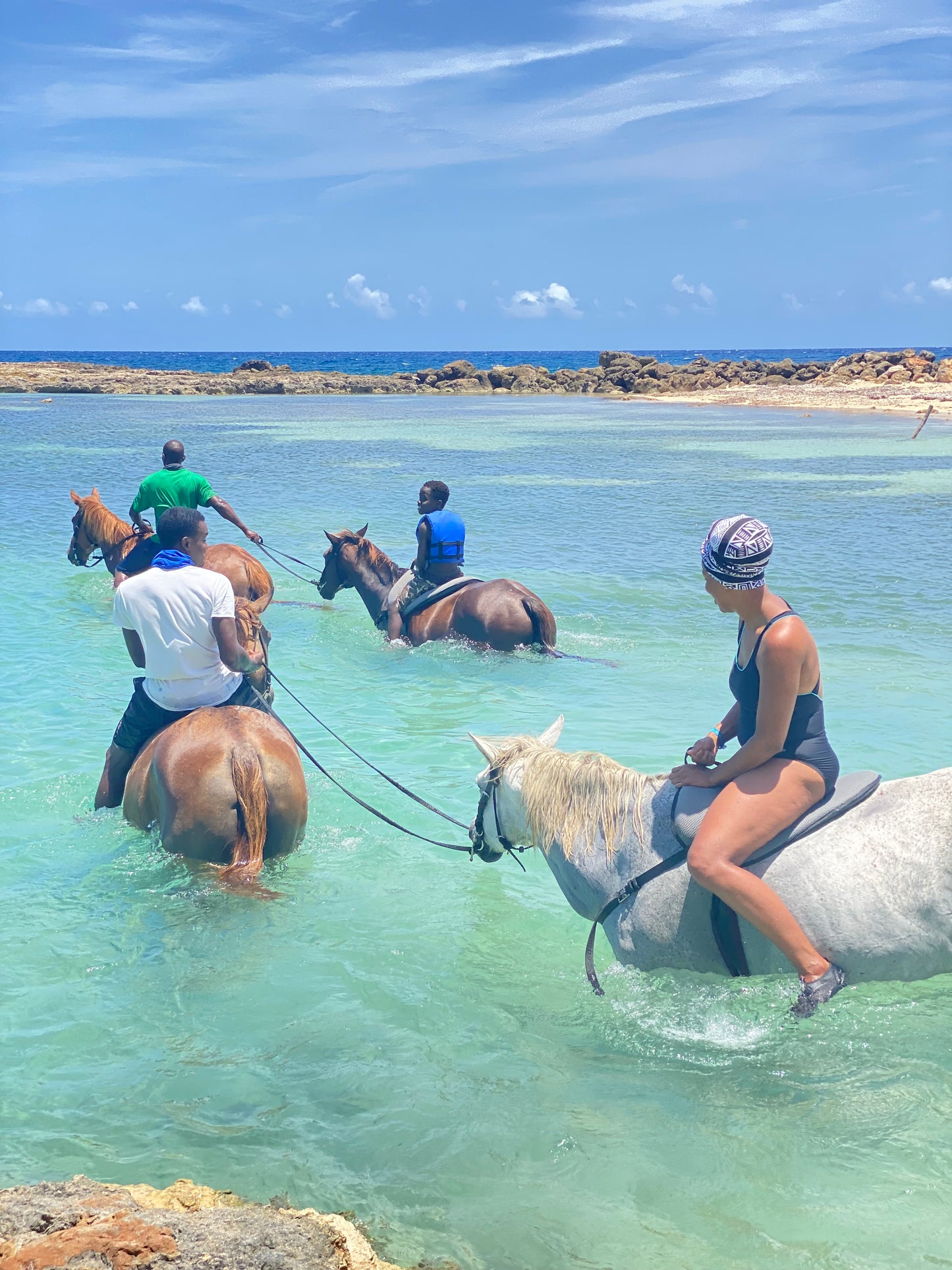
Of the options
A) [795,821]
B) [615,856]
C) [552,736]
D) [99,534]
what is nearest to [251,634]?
[552,736]

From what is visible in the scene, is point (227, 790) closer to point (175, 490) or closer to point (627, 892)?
point (627, 892)

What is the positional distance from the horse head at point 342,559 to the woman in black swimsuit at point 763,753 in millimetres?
7887

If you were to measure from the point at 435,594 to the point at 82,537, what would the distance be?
15.3 feet

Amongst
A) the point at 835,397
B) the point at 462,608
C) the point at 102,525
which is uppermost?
the point at 835,397

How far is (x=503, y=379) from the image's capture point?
73.6m

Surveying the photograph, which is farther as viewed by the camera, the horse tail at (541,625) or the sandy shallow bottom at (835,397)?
the sandy shallow bottom at (835,397)

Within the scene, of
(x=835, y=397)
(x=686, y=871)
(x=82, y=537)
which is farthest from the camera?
(x=835, y=397)

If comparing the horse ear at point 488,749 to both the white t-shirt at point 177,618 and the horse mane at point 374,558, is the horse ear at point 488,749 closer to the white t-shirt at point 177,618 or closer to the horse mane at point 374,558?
the white t-shirt at point 177,618

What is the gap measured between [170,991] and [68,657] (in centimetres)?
661

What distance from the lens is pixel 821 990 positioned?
13.2 ft

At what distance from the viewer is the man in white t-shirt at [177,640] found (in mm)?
5555

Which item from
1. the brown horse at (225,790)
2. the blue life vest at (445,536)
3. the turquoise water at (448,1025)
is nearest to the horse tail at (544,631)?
the turquoise water at (448,1025)

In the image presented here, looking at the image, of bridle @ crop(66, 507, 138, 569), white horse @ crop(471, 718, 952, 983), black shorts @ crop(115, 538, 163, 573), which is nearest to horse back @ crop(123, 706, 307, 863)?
white horse @ crop(471, 718, 952, 983)

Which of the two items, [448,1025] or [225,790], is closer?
[448,1025]
